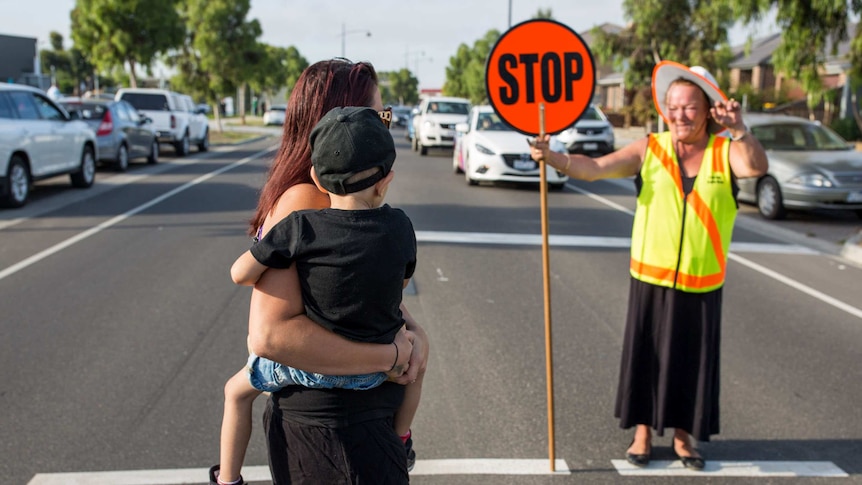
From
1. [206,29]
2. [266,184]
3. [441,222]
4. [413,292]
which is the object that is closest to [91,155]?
[441,222]

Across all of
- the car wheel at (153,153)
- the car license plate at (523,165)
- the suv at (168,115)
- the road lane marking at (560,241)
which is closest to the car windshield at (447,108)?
the suv at (168,115)

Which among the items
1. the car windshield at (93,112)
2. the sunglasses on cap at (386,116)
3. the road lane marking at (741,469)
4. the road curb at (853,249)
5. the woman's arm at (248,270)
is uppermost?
the car windshield at (93,112)

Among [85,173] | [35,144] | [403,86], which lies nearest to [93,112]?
[85,173]

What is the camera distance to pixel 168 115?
23.5 meters

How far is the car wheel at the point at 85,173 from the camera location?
602 inches

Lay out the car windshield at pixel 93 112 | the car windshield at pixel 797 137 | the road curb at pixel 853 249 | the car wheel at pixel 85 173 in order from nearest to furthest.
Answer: the road curb at pixel 853 249, the car windshield at pixel 797 137, the car wheel at pixel 85 173, the car windshield at pixel 93 112

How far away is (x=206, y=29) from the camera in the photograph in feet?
127

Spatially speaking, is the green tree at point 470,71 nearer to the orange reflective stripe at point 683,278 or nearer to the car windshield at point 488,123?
the car windshield at point 488,123

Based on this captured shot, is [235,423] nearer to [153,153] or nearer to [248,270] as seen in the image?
[248,270]

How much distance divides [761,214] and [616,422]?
10.0 meters

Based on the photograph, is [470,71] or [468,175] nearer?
[468,175]

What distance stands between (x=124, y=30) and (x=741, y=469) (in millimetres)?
29243

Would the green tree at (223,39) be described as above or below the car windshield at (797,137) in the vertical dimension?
above

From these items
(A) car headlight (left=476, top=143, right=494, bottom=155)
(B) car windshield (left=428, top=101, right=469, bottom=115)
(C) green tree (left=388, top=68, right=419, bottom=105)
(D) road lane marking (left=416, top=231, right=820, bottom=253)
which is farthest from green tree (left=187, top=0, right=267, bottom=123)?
(C) green tree (left=388, top=68, right=419, bottom=105)
